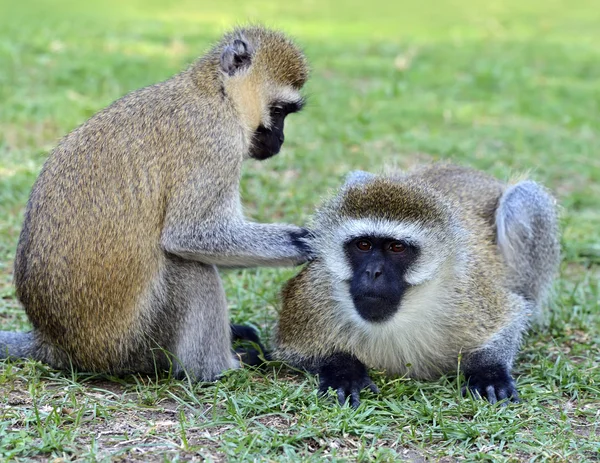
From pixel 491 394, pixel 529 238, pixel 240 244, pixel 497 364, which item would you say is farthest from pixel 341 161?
pixel 491 394

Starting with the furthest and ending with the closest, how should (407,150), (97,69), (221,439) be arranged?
1. (97,69)
2. (407,150)
3. (221,439)

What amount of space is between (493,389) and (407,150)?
13.7 feet

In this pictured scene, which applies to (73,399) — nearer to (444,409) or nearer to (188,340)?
(188,340)

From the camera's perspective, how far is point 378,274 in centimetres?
451

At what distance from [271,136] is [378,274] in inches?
45.0

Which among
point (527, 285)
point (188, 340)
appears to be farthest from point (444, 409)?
point (527, 285)

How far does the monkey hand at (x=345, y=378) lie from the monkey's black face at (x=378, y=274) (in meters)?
0.35

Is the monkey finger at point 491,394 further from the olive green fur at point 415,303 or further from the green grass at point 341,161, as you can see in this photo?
the olive green fur at point 415,303

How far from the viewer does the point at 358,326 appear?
487 cm

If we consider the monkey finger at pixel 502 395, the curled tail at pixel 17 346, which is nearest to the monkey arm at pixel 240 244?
the curled tail at pixel 17 346

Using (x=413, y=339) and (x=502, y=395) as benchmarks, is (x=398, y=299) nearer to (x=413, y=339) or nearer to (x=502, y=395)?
(x=413, y=339)

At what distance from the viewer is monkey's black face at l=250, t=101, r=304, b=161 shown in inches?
204

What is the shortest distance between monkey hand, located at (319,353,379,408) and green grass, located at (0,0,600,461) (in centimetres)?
11

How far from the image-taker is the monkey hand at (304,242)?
4949mm
